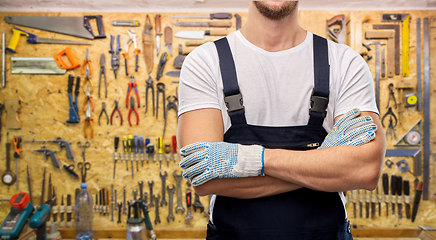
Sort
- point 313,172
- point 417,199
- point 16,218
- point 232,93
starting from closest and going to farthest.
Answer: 1. point 313,172
2. point 232,93
3. point 16,218
4. point 417,199

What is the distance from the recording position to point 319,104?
901 millimetres

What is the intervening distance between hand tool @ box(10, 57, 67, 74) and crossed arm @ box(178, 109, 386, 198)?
2.46 metres

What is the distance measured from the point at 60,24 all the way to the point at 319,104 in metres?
2.67

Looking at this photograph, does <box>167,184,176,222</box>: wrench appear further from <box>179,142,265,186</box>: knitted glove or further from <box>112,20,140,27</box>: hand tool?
<box>179,142,265,186</box>: knitted glove

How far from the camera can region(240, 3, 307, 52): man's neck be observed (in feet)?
3.14

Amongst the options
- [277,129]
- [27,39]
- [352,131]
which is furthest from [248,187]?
[27,39]

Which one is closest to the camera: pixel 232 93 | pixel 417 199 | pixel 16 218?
pixel 232 93

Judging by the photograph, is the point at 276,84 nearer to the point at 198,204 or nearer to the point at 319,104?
the point at 319,104

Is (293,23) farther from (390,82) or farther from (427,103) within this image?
(427,103)

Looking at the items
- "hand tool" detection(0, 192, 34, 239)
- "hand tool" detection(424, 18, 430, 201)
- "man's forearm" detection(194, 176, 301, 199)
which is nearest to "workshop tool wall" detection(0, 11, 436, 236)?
"hand tool" detection(424, 18, 430, 201)

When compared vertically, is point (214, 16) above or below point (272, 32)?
above

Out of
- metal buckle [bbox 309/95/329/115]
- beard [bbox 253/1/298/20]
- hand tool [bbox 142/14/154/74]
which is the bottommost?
metal buckle [bbox 309/95/329/115]

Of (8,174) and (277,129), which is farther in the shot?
(8,174)

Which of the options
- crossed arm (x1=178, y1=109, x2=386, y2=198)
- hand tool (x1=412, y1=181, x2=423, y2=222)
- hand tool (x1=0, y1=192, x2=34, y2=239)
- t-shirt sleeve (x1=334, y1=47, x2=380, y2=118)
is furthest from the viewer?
hand tool (x1=412, y1=181, x2=423, y2=222)
